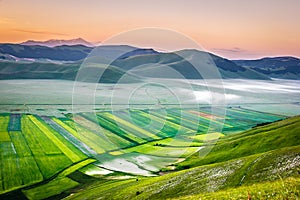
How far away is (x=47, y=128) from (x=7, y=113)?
157 ft

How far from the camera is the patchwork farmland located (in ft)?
267

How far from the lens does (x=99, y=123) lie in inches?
5955

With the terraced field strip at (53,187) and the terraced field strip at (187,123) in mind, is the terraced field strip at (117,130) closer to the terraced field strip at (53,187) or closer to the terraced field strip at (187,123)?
the terraced field strip at (187,123)

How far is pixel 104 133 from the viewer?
13712 centimetres

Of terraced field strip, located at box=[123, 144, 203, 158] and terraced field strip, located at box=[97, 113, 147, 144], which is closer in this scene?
terraced field strip, located at box=[123, 144, 203, 158]

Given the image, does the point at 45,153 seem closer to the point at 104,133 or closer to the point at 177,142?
the point at 104,133

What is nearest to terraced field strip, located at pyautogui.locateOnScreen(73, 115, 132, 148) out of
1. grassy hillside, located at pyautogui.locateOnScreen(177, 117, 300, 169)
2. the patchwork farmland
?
the patchwork farmland

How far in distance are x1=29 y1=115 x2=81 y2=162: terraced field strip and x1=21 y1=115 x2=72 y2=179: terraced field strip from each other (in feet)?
4.39

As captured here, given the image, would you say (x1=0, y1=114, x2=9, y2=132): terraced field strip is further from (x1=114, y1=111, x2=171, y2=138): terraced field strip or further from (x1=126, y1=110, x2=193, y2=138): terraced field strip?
(x1=126, y1=110, x2=193, y2=138): terraced field strip

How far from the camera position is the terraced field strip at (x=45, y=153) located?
89.1m

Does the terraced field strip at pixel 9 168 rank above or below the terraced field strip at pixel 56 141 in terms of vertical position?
above

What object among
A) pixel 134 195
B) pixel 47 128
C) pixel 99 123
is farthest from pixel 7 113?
pixel 134 195

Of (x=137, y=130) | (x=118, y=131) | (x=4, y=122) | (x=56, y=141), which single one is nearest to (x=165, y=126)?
(x=137, y=130)

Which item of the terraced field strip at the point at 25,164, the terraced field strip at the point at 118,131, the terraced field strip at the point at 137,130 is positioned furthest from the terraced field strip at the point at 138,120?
the terraced field strip at the point at 25,164
